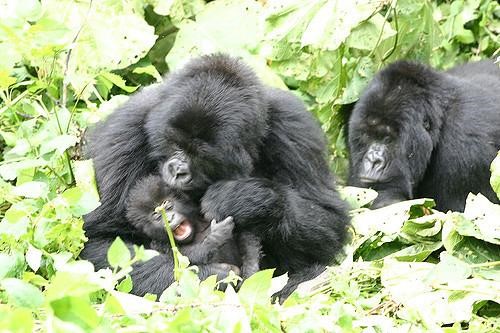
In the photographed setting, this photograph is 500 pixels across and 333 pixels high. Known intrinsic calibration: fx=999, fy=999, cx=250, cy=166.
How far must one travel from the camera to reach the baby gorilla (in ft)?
13.9

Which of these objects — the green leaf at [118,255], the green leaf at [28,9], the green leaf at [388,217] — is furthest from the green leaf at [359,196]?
the green leaf at [118,255]

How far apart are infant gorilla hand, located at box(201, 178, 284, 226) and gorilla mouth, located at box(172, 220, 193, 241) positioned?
100 millimetres

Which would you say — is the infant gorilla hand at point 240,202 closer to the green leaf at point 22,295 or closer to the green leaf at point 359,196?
the green leaf at point 359,196

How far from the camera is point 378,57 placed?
6.34 meters

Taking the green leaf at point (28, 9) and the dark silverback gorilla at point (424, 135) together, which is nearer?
the green leaf at point (28, 9)

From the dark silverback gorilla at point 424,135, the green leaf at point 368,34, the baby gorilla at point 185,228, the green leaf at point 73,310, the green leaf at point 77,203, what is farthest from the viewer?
the green leaf at point 368,34

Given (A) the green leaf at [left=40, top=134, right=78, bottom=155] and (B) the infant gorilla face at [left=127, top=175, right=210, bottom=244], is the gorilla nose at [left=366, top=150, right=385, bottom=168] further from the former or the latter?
(A) the green leaf at [left=40, top=134, right=78, bottom=155]

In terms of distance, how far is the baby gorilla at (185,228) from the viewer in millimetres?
4245

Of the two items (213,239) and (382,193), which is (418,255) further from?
(382,193)

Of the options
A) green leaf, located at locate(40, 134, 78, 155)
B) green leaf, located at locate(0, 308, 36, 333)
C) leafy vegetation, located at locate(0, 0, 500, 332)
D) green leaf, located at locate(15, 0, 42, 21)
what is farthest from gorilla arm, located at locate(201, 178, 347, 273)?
green leaf, located at locate(0, 308, 36, 333)

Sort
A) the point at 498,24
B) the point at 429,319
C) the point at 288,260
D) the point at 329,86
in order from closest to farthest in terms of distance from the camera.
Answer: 1. the point at 429,319
2. the point at 288,260
3. the point at 329,86
4. the point at 498,24

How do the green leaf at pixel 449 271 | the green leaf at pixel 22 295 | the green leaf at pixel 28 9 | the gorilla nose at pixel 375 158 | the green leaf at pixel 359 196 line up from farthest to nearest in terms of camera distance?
→ the gorilla nose at pixel 375 158, the green leaf at pixel 359 196, the green leaf at pixel 28 9, the green leaf at pixel 449 271, the green leaf at pixel 22 295

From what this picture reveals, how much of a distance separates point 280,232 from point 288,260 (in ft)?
0.64

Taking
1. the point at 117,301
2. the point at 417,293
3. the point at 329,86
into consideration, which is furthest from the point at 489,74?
the point at 117,301
